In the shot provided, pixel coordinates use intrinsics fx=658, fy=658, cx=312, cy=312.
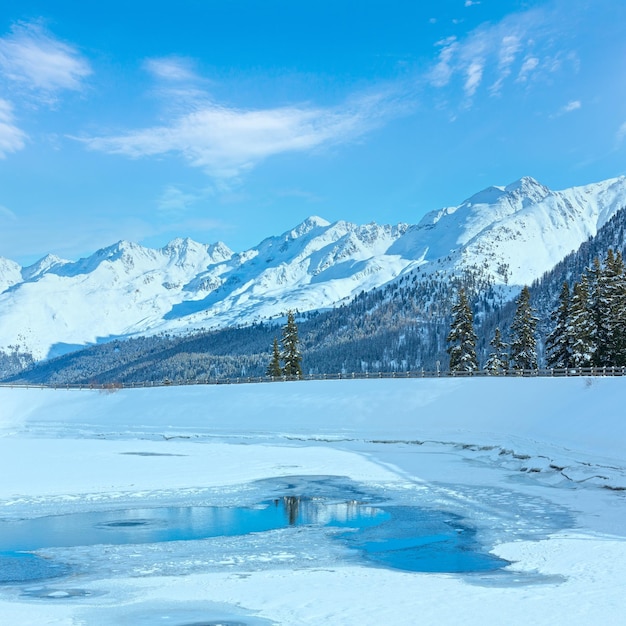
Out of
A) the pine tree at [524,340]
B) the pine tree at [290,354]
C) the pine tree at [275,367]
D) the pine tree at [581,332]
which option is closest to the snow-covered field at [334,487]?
the pine tree at [275,367]

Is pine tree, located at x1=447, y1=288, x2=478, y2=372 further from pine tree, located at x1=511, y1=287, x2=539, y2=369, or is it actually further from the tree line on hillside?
pine tree, located at x1=511, y1=287, x2=539, y2=369

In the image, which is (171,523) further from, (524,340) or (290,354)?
(290,354)

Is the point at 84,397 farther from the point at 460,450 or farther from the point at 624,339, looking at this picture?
the point at 624,339

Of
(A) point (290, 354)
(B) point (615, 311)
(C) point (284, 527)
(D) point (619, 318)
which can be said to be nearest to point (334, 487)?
(C) point (284, 527)

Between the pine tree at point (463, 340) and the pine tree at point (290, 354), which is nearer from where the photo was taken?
the pine tree at point (463, 340)

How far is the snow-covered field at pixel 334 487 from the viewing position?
52.0 feet

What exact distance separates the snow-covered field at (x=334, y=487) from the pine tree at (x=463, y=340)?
9629 mm

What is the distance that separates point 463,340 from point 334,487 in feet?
126

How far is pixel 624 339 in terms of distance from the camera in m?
55.6

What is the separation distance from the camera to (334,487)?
33.9 meters

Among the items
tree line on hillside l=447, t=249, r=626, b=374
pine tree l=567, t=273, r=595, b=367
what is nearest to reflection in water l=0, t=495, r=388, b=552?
pine tree l=567, t=273, r=595, b=367

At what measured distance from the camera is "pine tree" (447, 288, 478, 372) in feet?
222

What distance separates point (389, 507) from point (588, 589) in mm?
12429

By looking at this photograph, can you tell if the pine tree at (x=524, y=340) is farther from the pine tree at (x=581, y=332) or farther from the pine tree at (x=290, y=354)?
the pine tree at (x=290, y=354)
